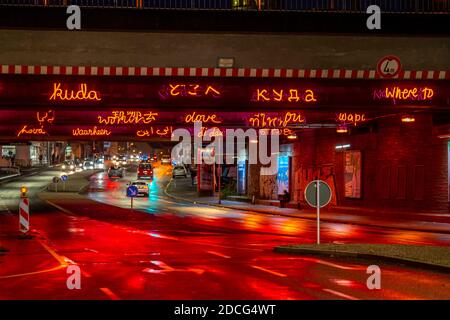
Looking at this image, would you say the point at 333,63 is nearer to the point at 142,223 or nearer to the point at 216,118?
the point at 216,118

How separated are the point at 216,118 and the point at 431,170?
37.2 feet

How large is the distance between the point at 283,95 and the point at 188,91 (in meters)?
2.95

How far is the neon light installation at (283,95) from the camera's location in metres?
22.4

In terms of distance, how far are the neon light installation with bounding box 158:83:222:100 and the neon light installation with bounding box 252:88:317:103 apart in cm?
123

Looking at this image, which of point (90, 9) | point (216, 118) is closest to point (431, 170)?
point (216, 118)

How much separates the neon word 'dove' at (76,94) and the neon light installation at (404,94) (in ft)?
28.1

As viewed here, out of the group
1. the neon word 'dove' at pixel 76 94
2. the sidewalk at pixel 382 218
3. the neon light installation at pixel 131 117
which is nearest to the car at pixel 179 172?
the sidewalk at pixel 382 218

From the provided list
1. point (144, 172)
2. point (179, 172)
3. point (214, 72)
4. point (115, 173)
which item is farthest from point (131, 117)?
point (179, 172)

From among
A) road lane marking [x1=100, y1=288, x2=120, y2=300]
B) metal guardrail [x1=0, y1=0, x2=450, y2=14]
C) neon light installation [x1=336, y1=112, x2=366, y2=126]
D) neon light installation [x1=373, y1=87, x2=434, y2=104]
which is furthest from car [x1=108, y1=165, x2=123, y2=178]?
road lane marking [x1=100, y1=288, x2=120, y2=300]

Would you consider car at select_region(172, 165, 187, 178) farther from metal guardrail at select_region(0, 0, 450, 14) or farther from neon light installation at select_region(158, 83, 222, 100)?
metal guardrail at select_region(0, 0, 450, 14)

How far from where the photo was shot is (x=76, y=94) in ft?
72.5

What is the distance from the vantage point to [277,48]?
20984mm

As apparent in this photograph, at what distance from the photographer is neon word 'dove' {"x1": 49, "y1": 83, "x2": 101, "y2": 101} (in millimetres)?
21938

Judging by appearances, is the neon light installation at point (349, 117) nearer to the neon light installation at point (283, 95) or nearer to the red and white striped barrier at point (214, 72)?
the neon light installation at point (283, 95)
